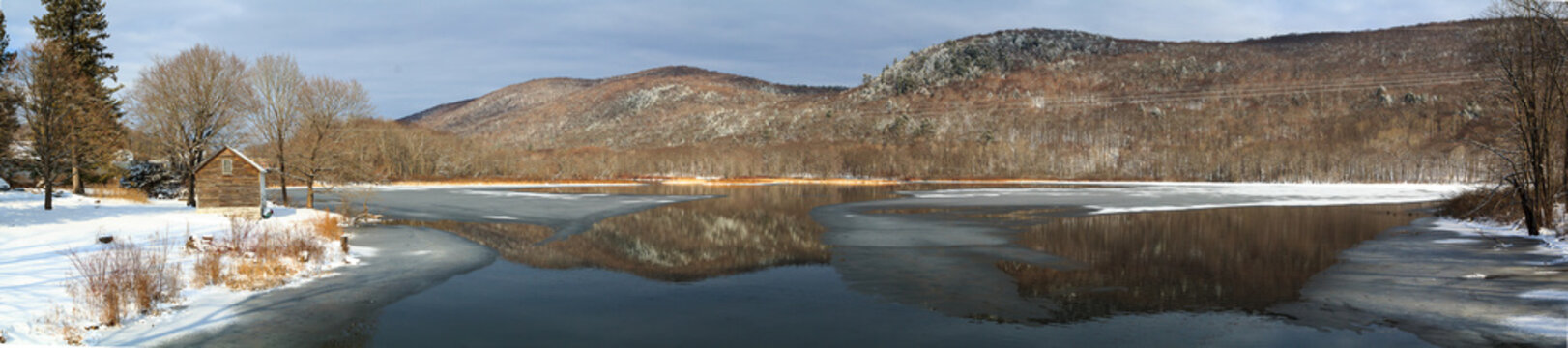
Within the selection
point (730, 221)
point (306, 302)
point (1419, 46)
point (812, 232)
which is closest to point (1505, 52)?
point (812, 232)

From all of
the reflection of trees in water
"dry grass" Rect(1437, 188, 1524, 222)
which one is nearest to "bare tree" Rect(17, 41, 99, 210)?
the reflection of trees in water

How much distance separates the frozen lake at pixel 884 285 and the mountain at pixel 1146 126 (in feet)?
229

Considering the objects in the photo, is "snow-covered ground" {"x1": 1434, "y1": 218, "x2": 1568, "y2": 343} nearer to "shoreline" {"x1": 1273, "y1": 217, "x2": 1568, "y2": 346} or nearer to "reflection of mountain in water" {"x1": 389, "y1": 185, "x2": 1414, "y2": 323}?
"shoreline" {"x1": 1273, "y1": 217, "x2": 1568, "y2": 346}

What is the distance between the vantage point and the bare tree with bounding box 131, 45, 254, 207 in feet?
100

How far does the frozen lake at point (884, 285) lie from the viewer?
9.45 meters

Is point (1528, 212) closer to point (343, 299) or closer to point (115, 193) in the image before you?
point (343, 299)

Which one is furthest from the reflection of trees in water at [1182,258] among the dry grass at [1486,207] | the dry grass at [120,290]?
the dry grass at [120,290]

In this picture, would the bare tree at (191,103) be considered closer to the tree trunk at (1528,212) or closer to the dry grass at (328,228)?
the dry grass at (328,228)

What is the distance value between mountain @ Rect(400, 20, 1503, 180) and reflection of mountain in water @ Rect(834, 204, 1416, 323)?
64242mm

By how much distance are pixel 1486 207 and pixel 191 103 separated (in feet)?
167

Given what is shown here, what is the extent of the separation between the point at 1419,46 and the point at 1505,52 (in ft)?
668

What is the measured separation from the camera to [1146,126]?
5832 inches

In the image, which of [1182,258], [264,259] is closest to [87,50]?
[264,259]

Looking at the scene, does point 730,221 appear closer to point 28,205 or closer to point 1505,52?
point 28,205
